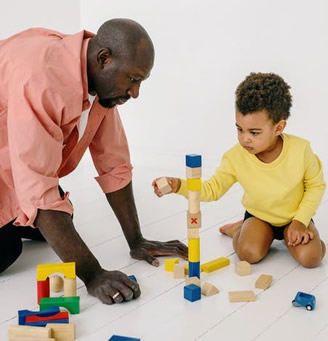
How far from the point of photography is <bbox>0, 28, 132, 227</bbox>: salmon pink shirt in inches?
50.3

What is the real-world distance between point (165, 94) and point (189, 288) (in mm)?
1728

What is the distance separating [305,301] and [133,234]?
1.86ft

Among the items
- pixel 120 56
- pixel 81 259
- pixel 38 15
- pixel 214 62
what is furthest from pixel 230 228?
pixel 38 15

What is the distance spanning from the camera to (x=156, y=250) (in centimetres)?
168

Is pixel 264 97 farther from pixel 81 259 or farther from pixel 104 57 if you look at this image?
pixel 81 259

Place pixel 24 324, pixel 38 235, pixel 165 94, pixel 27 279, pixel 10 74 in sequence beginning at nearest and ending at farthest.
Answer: pixel 24 324, pixel 10 74, pixel 27 279, pixel 38 235, pixel 165 94

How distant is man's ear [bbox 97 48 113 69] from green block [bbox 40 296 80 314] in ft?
1.79

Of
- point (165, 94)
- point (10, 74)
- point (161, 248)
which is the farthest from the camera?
point (165, 94)

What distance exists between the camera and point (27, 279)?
5.06 ft

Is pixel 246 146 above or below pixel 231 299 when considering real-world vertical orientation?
above

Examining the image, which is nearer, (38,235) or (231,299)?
(231,299)

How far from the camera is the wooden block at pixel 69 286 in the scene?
1352 millimetres

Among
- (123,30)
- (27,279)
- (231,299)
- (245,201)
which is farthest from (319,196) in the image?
(27,279)

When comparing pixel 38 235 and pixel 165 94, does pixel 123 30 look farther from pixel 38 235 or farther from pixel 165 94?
pixel 165 94
